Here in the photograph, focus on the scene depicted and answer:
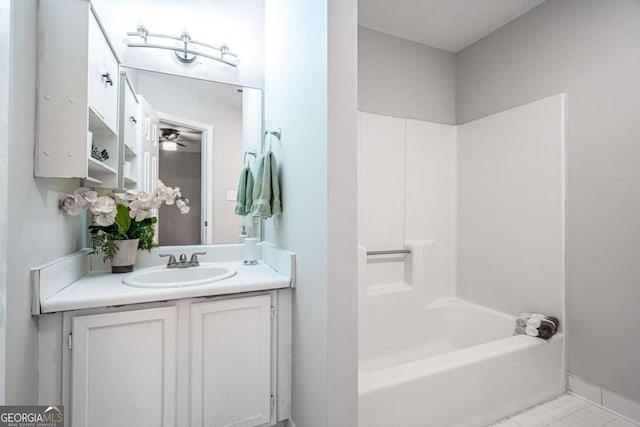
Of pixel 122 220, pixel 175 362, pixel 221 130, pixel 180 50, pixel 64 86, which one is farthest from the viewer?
pixel 221 130

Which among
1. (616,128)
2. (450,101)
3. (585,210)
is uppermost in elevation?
(450,101)

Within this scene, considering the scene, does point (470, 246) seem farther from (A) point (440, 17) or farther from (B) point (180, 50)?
(B) point (180, 50)

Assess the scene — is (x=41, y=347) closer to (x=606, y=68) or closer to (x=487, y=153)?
(x=487, y=153)

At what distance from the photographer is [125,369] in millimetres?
1196

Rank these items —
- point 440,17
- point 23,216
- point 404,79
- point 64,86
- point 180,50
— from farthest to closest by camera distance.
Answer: point 404,79 < point 440,17 < point 180,50 < point 64,86 < point 23,216

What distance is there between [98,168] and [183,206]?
0.47 meters

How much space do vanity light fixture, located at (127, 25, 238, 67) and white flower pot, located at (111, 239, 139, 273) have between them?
1153mm

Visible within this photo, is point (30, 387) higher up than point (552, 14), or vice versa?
point (552, 14)

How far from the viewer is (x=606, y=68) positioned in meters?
1.67

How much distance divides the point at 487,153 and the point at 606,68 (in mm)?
791

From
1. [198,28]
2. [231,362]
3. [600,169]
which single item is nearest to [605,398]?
[600,169]

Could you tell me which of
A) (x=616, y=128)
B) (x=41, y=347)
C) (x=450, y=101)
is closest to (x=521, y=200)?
(x=616, y=128)

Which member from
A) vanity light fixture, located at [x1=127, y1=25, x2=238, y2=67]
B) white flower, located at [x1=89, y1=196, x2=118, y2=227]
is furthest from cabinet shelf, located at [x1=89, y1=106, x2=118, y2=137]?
vanity light fixture, located at [x1=127, y1=25, x2=238, y2=67]

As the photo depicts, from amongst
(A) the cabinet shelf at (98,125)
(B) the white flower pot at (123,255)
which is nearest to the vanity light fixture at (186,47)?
(A) the cabinet shelf at (98,125)
